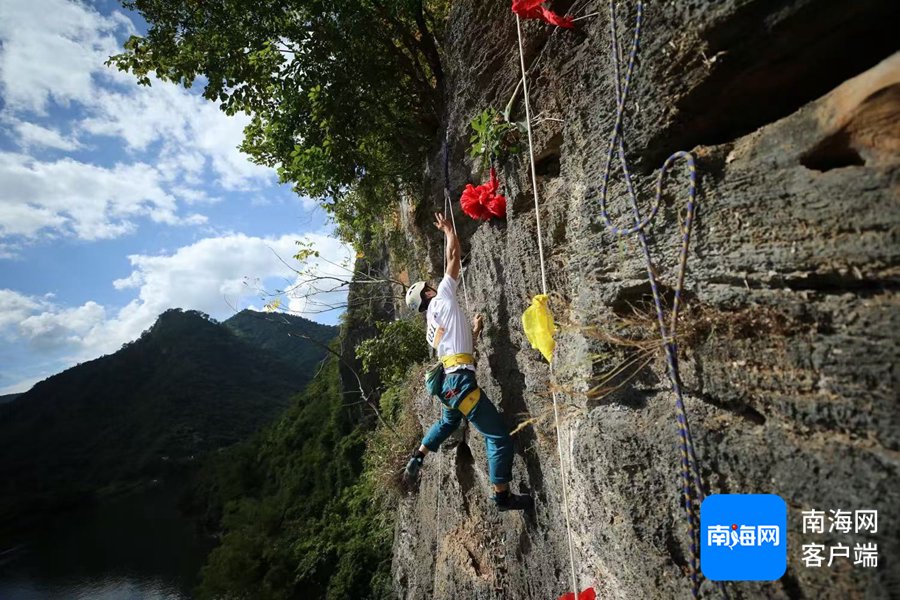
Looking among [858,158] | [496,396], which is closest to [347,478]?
[496,396]

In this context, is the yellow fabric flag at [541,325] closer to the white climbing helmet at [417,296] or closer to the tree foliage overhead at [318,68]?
the white climbing helmet at [417,296]

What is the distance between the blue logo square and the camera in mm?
1783

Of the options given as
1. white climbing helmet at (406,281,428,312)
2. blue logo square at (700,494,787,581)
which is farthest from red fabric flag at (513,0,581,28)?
blue logo square at (700,494,787,581)

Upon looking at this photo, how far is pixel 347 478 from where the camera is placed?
13.7m

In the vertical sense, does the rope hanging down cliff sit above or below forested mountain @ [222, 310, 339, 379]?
below

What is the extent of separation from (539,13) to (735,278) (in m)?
2.46

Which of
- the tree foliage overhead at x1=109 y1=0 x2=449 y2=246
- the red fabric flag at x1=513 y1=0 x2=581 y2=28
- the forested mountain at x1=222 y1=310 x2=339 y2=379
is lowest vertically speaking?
the red fabric flag at x1=513 y1=0 x2=581 y2=28

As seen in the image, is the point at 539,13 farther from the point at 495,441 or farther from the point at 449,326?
the point at 495,441

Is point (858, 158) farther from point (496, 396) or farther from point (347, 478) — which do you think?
point (347, 478)

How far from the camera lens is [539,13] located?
319cm

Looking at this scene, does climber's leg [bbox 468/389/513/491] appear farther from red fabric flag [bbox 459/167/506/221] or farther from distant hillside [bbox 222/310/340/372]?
distant hillside [bbox 222/310/340/372]

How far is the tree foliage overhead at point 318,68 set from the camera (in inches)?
210

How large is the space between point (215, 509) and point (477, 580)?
93.4 feet

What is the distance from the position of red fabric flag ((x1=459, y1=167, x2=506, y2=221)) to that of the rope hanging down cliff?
1.50 metres
